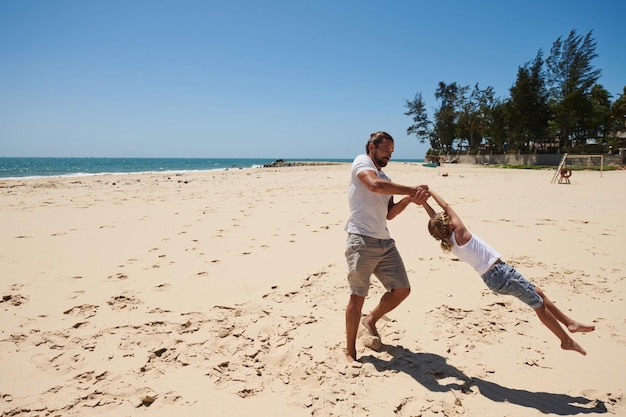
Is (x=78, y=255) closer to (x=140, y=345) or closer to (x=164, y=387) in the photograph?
(x=140, y=345)

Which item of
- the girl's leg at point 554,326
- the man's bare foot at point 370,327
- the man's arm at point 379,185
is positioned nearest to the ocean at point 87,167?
the man's bare foot at point 370,327

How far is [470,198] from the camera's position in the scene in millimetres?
11852

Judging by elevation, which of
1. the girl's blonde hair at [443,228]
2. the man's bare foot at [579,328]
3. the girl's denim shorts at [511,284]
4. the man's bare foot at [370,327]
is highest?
the girl's blonde hair at [443,228]

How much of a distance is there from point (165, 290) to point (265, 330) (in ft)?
5.59

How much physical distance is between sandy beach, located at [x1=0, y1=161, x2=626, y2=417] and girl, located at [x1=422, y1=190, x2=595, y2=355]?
0.40 meters

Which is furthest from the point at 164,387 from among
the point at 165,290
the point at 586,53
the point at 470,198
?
the point at 586,53

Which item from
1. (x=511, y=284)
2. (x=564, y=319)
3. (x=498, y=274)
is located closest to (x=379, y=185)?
(x=498, y=274)

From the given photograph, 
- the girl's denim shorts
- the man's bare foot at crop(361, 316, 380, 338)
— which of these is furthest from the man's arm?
the man's bare foot at crop(361, 316, 380, 338)

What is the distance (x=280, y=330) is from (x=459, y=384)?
172 cm

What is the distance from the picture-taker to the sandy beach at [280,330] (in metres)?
2.55

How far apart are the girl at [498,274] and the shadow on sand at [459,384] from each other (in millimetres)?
457

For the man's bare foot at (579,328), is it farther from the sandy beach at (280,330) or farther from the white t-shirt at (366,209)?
the white t-shirt at (366,209)

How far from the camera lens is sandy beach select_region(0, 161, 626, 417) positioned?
2553mm

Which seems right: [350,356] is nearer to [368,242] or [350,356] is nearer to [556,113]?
[368,242]
